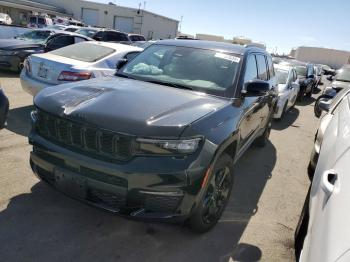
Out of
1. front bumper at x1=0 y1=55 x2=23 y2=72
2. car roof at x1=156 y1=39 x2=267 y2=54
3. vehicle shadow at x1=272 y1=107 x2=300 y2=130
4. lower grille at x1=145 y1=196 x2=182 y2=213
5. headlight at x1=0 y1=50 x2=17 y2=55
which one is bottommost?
vehicle shadow at x1=272 y1=107 x2=300 y2=130

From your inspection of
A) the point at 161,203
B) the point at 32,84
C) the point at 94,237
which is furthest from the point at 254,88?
the point at 32,84

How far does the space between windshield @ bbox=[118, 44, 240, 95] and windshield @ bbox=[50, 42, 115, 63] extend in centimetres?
249

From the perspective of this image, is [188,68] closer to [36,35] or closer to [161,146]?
[161,146]

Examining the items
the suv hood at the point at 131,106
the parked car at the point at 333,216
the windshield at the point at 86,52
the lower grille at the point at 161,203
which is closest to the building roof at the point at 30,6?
the windshield at the point at 86,52

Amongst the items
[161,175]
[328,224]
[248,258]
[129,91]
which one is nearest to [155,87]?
[129,91]

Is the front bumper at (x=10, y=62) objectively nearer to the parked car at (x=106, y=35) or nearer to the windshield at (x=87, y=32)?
the parked car at (x=106, y=35)

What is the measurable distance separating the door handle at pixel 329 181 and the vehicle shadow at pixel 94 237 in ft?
4.08

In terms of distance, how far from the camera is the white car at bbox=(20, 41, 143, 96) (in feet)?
19.9

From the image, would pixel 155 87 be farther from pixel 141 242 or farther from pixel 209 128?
pixel 141 242

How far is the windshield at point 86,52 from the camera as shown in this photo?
678 centimetres

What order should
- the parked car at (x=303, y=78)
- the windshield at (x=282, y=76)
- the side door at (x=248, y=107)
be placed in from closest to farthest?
the side door at (x=248, y=107)
the windshield at (x=282, y=76)
the parked car at (x=303, y=78)

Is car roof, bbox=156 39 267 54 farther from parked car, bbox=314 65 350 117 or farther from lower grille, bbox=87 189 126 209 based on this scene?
parked car, bbox=314 65 350 117

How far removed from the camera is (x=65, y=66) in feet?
20.0

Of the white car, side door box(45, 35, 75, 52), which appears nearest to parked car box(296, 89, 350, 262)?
the white car
